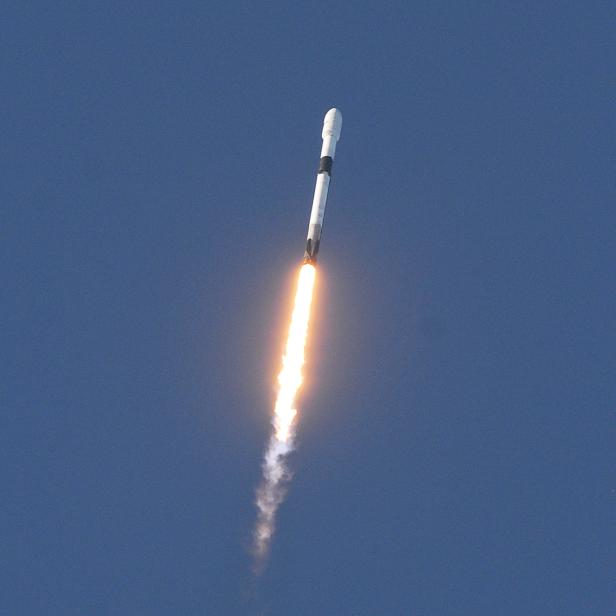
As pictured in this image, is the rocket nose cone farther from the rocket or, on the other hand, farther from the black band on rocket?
the black band on rocket

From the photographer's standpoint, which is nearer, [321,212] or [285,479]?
[321,212]

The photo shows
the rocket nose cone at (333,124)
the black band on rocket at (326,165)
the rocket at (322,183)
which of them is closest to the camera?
the rocket at (322,183)

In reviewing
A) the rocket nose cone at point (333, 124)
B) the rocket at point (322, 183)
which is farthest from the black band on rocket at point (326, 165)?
the rocket nose cone at point (333, 124)

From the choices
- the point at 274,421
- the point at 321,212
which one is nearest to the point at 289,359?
the point at 274,421

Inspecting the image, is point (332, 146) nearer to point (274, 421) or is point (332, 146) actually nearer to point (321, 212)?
point (321, 212)

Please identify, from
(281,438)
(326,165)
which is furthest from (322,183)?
(281,438)

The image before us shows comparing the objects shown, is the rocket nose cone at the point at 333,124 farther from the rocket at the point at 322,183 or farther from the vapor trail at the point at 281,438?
the vapor trail at the point at 281,438

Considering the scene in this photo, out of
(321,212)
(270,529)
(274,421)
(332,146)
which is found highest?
(332,146)
